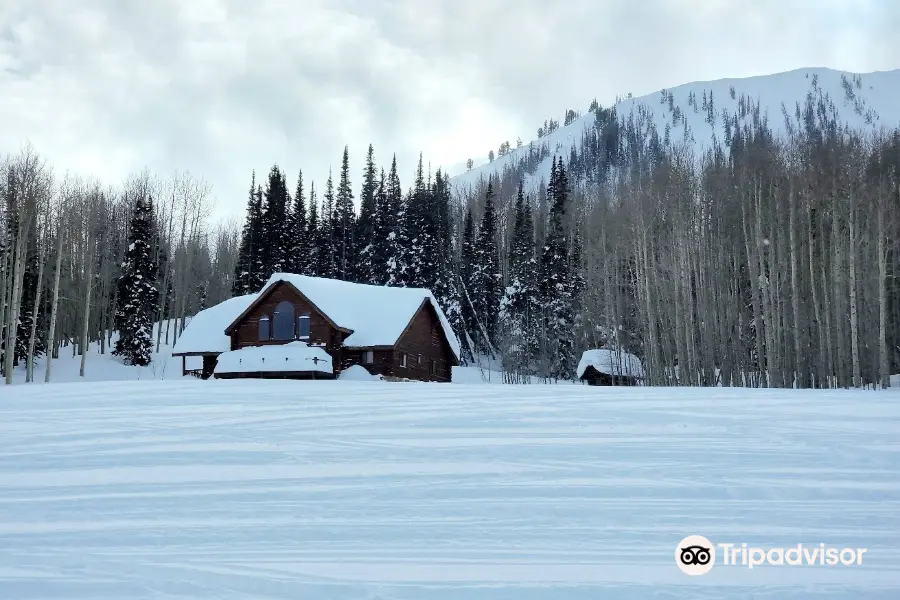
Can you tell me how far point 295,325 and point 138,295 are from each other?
17507 mm

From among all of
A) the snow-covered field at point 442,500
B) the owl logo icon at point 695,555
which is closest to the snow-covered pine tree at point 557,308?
the snow-covered field at point 442,500

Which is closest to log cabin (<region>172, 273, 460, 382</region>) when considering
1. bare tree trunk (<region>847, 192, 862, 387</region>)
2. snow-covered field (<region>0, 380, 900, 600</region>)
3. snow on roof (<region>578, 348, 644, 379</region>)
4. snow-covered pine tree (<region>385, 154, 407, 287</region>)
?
snow on roof (<region>578, 348, 644, 379</region>)

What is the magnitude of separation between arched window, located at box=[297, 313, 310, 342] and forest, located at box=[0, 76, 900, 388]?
39.0 feet

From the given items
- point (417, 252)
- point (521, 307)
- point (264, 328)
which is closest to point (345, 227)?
point (417, 252)

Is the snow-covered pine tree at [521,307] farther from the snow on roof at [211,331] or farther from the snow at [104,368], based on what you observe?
the snow at [104,368]

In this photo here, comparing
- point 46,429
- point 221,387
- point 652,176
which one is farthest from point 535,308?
point 46,429

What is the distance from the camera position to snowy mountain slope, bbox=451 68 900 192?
146 meters

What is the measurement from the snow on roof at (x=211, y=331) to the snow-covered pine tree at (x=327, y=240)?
2047cm

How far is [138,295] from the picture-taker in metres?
42.6

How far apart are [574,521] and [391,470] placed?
7.45 ft

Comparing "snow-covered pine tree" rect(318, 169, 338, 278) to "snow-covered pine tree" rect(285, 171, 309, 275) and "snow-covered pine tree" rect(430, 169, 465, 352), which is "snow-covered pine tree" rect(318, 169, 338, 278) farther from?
"snow-covered pine tree" rect(430, 169, 465, 352)

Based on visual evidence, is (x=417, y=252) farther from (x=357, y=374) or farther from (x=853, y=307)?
(x=853, y=307)

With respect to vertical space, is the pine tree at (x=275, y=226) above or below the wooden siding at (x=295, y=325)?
above

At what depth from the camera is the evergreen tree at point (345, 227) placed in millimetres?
60625
